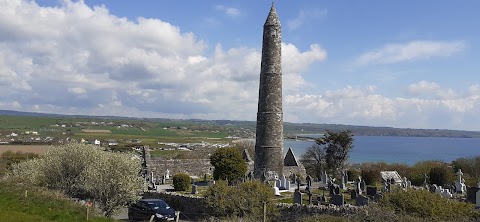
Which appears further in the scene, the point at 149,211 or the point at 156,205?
the point at 156,205

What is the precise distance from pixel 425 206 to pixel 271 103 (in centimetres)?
1617

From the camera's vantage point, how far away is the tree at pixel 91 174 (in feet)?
70.3

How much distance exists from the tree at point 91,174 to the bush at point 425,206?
11.8 metres

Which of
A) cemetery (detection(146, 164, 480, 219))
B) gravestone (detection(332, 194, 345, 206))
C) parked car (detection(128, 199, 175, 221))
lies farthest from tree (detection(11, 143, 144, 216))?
gravestone (detection(332, 194, 345, 206))

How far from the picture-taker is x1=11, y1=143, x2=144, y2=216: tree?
21.4 meters

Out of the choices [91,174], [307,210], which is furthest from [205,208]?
[91,174]

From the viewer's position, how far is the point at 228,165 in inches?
1293

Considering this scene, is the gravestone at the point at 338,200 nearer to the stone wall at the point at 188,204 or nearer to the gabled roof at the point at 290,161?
the stone wall at the point at 188,204

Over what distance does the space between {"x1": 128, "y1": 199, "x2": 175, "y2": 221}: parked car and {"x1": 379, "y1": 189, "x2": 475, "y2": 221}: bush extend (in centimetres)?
960

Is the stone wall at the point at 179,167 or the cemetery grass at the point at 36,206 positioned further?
the stone wall at the point at 179,167

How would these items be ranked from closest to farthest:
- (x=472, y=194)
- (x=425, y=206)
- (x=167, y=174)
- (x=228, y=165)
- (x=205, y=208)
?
(x=425, y=206)
(x=472, y=194)
(x=205, y=208)
(x=228, y=165)
(x=167, y=174)

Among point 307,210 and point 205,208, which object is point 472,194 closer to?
point 307,210

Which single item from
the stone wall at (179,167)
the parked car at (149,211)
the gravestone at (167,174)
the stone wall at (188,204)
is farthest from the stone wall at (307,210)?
the stone wall at (179,167)

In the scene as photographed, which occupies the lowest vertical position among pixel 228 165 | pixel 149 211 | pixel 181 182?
pixel 149 211
